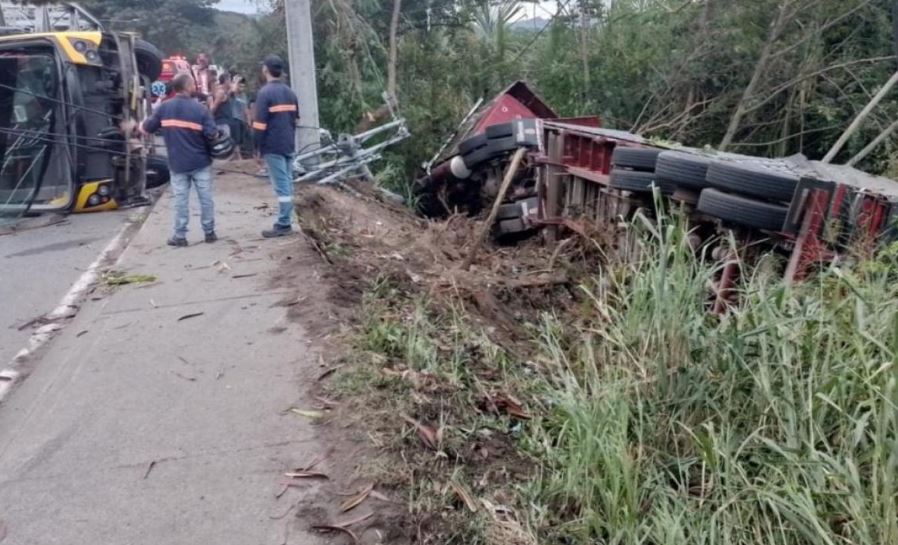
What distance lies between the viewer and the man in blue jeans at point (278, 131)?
29.2ft

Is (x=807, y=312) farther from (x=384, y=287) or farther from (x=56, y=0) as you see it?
(x=56, y=0)

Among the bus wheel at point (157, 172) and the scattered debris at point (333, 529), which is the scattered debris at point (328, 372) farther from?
the bus wheel at point (157, 172)

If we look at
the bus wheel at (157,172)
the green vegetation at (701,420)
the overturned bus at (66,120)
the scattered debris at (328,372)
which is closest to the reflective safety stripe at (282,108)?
the overturned bus at (66,120)

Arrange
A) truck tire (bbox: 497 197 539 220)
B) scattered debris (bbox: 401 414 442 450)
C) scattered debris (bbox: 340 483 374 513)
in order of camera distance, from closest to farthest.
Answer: scattered debris (bbox: 340 483 374 513) → scattered debris (bbox: 401 414 442 450) → truck tire (bbox: 497 197 539 220)

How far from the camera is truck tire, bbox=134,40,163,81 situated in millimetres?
12982

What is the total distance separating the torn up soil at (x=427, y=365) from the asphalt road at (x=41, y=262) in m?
2.01

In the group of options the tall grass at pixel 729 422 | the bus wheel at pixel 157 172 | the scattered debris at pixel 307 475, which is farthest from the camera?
the bus wheel at pixel 157 172

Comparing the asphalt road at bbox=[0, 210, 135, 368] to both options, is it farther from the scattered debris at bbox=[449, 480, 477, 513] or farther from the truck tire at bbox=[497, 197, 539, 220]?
the truck tire at bbox=[497, 197, 539, 220]

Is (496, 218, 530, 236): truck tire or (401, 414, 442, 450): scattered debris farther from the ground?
(401, 414, 442, 450): scattered debris

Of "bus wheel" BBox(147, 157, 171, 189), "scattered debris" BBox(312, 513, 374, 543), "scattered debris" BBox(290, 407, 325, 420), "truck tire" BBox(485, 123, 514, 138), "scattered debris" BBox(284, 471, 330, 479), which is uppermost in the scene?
"truck tire" BBox(485, 123, 514, 138)

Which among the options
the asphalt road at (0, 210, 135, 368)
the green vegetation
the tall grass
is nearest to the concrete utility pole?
the asphalt road at (0, 210, 135, 368)

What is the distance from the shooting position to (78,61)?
11.1 m

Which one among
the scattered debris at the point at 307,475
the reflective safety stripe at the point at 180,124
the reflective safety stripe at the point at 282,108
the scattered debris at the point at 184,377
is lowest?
the scattered debris at the point at 184,377

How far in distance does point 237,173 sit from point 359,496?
11133 millimetres
